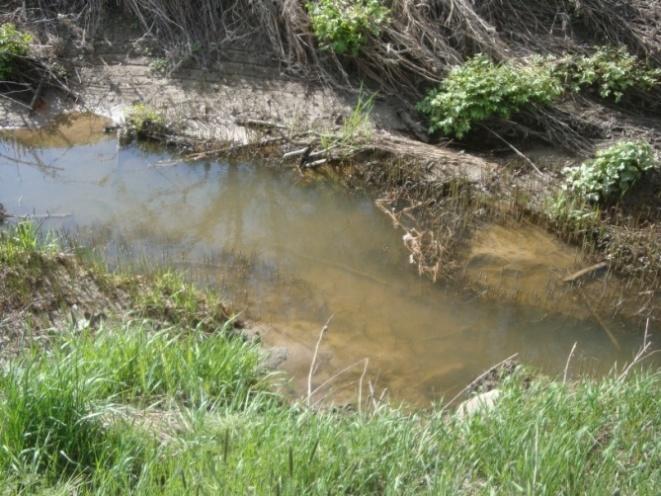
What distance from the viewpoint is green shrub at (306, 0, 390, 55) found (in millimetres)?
9117

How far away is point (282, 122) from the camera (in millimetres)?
9148

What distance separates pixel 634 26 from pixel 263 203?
5.24 metres

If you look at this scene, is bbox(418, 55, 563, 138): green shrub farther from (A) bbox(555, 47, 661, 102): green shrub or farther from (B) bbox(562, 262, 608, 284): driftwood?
(B) bbox(562, 262, 608, 284): driftwood

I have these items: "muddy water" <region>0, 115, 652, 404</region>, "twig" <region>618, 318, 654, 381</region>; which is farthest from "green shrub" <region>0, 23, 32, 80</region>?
"twig" <region>618, 318, 654, 381</region>

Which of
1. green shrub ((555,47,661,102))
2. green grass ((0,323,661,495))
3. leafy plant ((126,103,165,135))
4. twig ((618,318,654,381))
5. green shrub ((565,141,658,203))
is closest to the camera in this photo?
green grass ((0,323,661,495))

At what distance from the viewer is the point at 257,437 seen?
155 inches

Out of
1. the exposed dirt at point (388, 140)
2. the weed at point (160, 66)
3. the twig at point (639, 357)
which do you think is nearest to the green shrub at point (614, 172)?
the exposed dirt at point (388, 140)

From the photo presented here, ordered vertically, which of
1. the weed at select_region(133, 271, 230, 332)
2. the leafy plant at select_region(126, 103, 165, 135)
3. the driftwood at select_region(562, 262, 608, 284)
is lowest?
the weed at select_region(133, 271, 230, 332)

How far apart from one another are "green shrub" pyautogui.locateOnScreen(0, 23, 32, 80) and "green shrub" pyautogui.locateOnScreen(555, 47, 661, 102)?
611 centimetres

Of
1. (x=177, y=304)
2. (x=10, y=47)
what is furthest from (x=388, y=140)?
(x=10, y=47)

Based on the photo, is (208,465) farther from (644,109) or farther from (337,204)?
(644,109)

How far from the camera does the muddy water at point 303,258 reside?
243 inches

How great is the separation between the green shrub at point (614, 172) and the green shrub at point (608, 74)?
128 cm

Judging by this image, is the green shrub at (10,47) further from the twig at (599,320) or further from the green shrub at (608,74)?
the twig at (599,320)
